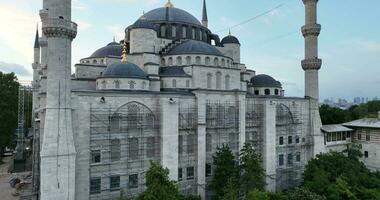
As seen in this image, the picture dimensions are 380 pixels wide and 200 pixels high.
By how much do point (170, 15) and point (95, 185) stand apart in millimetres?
16150

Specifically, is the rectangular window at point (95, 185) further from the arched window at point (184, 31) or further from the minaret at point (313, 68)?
the minaret at point (313, 68)

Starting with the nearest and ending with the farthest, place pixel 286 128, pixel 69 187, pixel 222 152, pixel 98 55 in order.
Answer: pixel 69 187 → pixel 222 152 → pixel 286 128 → pixel 98 55

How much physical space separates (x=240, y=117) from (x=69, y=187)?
11.0 metres

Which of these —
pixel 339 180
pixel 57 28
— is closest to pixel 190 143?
pixel 339 180

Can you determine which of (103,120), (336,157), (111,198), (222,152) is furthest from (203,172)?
(336,157)

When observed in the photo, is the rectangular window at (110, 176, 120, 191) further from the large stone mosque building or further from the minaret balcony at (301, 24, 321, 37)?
Answer: the minaret balcony at (301, 24, 321, 37)

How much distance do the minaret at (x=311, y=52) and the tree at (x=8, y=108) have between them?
87.4 feet

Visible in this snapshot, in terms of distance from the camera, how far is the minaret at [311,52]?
2417cm

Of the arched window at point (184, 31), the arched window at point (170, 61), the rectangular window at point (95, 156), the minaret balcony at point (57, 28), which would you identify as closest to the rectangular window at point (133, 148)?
the rectangular window at point (95, 156)

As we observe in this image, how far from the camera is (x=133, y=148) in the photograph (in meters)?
15.8

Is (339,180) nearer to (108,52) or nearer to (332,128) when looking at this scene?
(332,128)

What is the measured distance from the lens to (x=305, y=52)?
24.9 meters

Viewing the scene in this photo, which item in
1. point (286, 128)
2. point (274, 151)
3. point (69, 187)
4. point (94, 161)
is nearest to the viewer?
point (69, 187)

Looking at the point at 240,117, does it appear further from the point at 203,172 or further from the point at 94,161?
the point at 94,161
